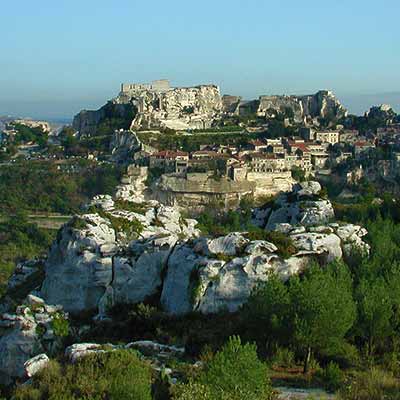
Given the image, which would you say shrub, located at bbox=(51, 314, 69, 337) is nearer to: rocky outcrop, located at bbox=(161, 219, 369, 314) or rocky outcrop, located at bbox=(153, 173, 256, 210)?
rocky outcrop, located at bbox=(161, 219, 369, 314)

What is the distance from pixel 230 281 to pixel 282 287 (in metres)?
3.00

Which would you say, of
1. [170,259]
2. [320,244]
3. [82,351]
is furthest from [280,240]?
[82,351]

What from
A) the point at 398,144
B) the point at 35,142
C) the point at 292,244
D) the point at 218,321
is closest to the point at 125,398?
the point at 218,321

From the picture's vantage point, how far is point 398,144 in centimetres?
6319

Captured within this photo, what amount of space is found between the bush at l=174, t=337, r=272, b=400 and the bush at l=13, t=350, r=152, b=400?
0.71m

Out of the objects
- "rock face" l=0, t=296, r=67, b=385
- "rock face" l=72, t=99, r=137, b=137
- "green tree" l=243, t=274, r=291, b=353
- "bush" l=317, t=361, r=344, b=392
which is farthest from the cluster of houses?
"bush" l=317, t=361, r=344, b=392

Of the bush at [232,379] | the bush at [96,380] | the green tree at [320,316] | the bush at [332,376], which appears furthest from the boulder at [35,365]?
the bush at [332,376]

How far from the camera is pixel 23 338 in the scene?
1741 cm

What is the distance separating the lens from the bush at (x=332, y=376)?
1221cm

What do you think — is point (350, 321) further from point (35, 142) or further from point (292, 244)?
point (35, 142)

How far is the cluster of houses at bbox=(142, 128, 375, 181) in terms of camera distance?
58500mm

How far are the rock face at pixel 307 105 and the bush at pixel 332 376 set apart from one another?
71910 millimetres

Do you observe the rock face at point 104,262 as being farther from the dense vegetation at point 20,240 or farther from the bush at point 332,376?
the dense vegetation at point 20,240

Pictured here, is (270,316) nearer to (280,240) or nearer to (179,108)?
(280,240)
